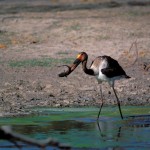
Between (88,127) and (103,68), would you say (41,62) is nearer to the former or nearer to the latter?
(103,68)

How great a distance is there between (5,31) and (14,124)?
8462mm

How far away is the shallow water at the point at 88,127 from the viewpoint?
7.56 meters

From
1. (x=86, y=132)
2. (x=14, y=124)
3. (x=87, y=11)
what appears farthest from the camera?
(x=87, y=11)

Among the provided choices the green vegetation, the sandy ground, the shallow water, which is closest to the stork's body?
the shallow water

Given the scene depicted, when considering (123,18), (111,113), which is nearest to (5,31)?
(123,18)

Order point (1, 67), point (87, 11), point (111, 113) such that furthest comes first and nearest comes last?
point (87, 11) < point (1, 67) < point (111, 113)

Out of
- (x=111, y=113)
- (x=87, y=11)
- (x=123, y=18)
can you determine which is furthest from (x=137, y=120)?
(x=87, y=11)

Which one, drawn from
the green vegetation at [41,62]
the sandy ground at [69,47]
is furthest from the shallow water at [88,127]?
the green vegetation at [41,62]

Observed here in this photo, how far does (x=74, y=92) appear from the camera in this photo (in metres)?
11.3

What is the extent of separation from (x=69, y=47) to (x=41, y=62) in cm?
180

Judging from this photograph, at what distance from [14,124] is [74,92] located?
2485 mm

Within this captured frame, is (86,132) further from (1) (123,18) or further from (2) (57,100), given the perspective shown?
(1) (123,18)

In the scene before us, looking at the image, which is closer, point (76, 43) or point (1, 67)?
point (1, 67)

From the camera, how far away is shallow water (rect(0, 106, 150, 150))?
7.56 metres
